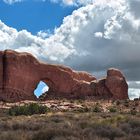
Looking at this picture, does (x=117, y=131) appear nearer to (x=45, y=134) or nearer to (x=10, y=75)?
(x=45, y=134)

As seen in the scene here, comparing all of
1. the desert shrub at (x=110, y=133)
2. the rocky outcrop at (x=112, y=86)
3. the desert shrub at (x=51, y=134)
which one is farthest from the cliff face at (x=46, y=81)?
the desert shrub at (x=51, y=134)

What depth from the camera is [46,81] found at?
250ft

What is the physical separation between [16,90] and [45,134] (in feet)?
175

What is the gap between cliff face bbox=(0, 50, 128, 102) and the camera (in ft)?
235

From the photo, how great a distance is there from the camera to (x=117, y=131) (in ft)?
65.1

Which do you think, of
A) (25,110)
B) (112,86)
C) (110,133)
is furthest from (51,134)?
(112,86)

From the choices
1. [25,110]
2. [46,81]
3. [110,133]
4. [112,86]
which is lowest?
[110,133]

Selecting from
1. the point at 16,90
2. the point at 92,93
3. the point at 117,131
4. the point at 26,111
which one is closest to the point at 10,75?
the point at 16,90

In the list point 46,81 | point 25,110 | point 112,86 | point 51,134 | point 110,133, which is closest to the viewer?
point 51,134

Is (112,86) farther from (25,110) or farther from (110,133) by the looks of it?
(110,133)

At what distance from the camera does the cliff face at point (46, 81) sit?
7150 cm

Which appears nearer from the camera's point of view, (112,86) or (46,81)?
(112,86)

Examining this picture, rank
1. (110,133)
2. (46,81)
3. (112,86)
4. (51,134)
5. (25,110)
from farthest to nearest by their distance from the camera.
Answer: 1. (46,81)
2. (112,86)
3. (25,110)
4. (110,133)
5. (51,134)

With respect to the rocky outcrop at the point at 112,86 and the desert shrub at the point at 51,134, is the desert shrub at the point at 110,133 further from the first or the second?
the rocky outcrop at the point at 112,86
